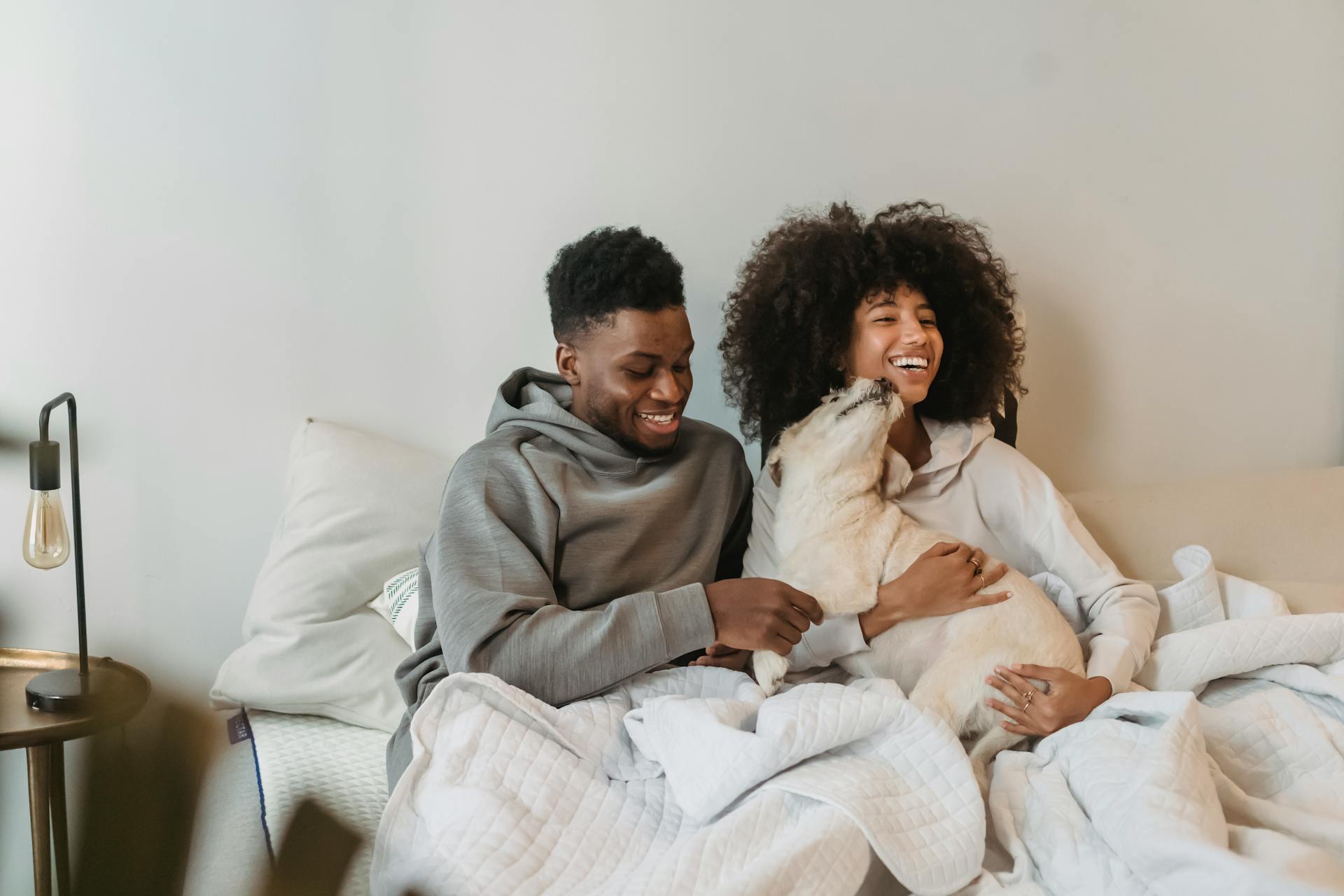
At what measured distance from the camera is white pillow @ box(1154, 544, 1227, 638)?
166cm

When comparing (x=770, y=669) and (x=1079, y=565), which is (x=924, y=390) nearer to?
(x=1079, y=565)

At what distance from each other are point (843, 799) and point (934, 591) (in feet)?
1.53

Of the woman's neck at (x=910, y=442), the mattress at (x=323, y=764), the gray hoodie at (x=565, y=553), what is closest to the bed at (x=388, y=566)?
the mattress at (x=323, y=764)

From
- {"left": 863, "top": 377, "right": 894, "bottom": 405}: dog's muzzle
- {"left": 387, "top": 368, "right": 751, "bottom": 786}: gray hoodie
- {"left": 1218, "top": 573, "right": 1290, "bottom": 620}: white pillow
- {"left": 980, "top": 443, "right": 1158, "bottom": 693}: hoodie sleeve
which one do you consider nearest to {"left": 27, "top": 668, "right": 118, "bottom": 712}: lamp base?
{"left": 387, "top": 368, "right": 751, "bottom": 786}: gray hoodie

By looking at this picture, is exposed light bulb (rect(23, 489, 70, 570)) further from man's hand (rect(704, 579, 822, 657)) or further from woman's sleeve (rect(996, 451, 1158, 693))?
woman's sleeve (rect(996, 451, 1158, 693))

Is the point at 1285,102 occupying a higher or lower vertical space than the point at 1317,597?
higher

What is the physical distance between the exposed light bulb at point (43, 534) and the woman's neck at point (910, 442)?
1.33 meters

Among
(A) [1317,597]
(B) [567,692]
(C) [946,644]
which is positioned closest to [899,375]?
(C) [946,644]

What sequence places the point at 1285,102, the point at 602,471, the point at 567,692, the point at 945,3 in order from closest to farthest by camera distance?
the point at 567,692, the point at 602,471, the point at 945,3, the point at 1285,102

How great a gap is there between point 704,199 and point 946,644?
1018 mm

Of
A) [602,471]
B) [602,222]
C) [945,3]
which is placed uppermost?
[945,3]

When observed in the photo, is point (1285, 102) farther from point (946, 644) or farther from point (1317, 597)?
point (946, 644)

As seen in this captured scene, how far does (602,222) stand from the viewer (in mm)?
1942

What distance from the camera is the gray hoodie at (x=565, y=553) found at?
1.37 meters
